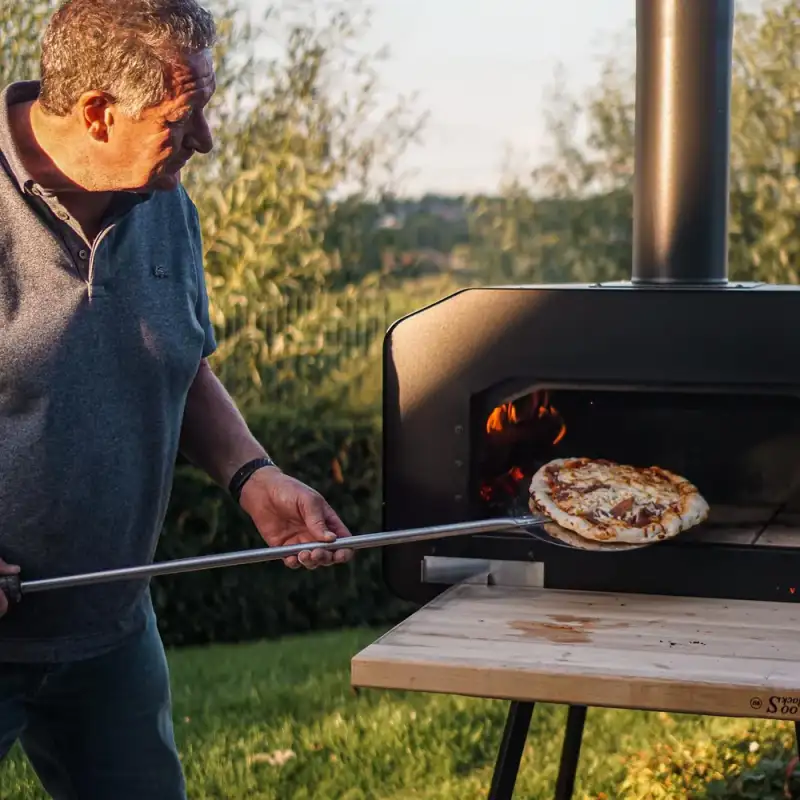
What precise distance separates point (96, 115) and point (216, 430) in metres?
0.63

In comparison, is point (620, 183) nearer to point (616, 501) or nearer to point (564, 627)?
point (616, 501)

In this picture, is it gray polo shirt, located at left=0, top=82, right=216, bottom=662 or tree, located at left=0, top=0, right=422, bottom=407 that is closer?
gray polo shirt, located at left=0, top=82, right=216, bottom=662

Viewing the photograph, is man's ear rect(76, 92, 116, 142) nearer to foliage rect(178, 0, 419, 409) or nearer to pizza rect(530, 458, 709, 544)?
pizza rect(530, 458, 709, 544)

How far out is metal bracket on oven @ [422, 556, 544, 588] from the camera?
248 centimetres

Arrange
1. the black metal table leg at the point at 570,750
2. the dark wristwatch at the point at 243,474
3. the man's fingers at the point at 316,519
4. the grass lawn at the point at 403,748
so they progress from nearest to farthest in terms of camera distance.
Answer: the man's fingers at the point at 316,519 → the dark wristwatch at the point at 243,474 → the black metal table leg at the point at 570,750 → the grass lawn at the point at 403,748

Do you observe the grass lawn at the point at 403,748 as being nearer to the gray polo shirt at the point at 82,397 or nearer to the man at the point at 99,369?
the man at the point at 99,369

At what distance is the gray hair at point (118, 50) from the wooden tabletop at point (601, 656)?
0.82 m

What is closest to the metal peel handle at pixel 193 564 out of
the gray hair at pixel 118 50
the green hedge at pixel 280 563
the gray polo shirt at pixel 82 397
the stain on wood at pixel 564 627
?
the gray polo shirt at pixel 82 397

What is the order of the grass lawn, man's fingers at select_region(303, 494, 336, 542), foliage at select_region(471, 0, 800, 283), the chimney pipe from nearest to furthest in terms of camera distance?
man's fingers at select_region(303, 494, 336, 542) < the chimney pipe < the grass lawn < foliage at select_region(471, 0, 800, 283)

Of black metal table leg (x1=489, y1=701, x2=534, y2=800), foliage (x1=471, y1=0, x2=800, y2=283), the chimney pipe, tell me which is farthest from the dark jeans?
foliage (x1=471, y1=0, x2=800, y2=283)

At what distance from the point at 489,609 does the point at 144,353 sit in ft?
2.17

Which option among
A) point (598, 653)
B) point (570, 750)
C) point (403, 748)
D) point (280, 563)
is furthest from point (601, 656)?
point (280, 563)

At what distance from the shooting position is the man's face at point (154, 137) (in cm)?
191

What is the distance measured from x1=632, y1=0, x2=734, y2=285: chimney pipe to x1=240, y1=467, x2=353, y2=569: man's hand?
3.04 feet
